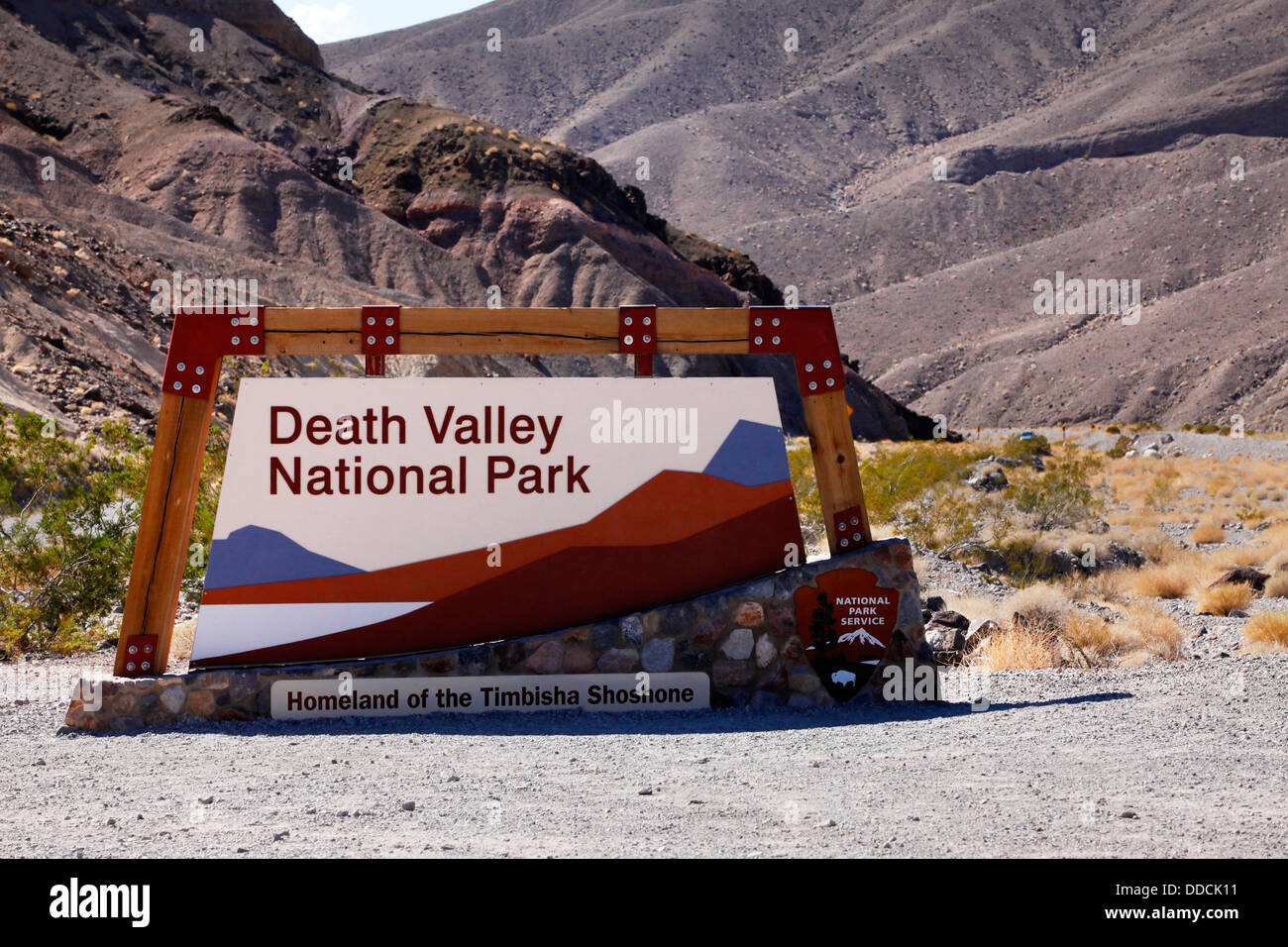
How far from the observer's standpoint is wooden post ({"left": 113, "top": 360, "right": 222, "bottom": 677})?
6922 millimetres

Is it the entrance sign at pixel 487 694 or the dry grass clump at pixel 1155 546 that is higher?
the dry grass clump at pixel 1155 546

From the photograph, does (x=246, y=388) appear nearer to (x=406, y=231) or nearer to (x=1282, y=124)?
(x=406, y=231)

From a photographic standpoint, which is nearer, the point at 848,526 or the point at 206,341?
the point at 206,341

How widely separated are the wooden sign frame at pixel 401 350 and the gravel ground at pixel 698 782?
0.89 m

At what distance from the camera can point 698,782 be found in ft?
→ 17.6

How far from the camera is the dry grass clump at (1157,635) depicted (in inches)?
378

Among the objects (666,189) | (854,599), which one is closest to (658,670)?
(854,599)

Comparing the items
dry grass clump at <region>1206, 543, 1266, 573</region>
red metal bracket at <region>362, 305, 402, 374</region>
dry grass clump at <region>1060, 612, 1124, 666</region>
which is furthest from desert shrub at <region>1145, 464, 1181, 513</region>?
red metal bracket at <region>362, 305, 402, 374</region>

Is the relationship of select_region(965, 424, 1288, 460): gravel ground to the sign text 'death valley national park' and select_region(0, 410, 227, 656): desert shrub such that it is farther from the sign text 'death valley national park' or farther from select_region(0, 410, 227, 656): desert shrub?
the sign text 'death valley national park'

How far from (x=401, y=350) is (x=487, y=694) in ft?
6.30

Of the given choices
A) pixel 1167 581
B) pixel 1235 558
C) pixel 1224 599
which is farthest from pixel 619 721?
pixel 1235 558

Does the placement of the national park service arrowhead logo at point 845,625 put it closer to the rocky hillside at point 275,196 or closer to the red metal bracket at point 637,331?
the red metal bracket at point 637,331

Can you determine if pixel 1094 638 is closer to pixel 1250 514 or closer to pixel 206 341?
pixel 206 341

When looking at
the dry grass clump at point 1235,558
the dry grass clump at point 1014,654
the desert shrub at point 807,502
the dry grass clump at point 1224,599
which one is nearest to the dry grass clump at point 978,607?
the dry grass clump at point 1014,654
